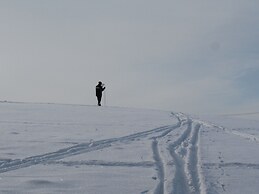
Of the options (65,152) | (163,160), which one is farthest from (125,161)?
(65,152)

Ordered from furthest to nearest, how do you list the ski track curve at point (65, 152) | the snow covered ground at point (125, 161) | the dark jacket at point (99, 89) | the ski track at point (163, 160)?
the dark jacket at point (99, 89) → the ski track curve at point (65, 152) → the ski track at point (163, 160) → the snow covered ground at point (125, 161)

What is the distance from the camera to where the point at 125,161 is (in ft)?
30.0

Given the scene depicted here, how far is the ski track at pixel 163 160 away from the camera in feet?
23.8

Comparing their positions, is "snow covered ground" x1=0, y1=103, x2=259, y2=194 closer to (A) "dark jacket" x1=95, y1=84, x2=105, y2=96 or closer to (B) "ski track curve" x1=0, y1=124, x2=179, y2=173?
(B) "ski track curve" x1=0, y1=124, x2=179, y2=173

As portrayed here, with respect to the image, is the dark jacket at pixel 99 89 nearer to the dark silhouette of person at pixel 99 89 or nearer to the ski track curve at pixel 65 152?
the dark silhouette of person at pixel 99 89

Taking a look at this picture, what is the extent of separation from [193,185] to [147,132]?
714 cm

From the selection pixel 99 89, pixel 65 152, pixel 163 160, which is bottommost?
pixel 163 160

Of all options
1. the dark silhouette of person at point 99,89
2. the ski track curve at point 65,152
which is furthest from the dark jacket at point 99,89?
the ski track curve at point 65,152

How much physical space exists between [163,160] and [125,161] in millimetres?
784

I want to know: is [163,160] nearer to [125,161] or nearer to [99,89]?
[125,161]

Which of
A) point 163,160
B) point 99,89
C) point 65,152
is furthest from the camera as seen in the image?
point 99,89

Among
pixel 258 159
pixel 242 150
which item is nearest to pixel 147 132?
pixel 242 150

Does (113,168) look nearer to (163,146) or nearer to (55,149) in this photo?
(55,149)

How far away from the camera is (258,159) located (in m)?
9.97
